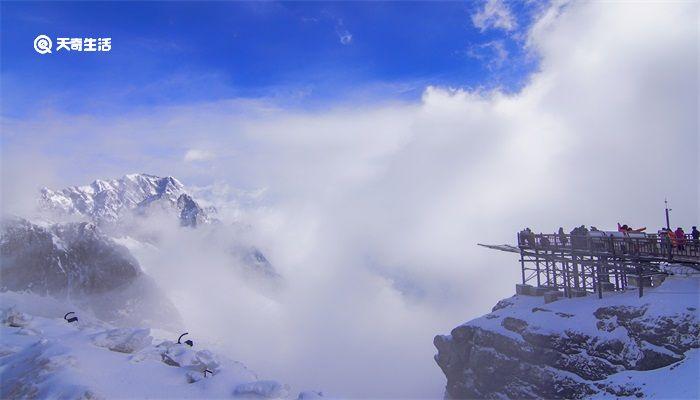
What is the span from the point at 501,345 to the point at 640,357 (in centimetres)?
1032

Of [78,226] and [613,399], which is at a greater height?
[78,226]

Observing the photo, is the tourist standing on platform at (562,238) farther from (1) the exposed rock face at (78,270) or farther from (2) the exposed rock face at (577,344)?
(1) the exposed rock face at (78,270)

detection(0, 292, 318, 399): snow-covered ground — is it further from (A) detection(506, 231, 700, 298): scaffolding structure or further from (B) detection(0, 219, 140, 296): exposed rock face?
(B) detection(0, 219, 140, 296): exposed rock face

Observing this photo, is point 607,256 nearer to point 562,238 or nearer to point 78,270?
point 562,238

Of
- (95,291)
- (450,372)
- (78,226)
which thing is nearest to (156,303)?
(95,291)

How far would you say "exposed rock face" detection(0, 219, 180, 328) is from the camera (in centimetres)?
A: 14875

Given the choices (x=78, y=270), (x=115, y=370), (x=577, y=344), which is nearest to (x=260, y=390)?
(x=115, y=370)

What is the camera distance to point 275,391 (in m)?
18.4

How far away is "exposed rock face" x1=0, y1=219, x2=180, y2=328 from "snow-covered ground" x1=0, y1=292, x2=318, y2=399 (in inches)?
6147

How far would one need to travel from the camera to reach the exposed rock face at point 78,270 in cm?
14875

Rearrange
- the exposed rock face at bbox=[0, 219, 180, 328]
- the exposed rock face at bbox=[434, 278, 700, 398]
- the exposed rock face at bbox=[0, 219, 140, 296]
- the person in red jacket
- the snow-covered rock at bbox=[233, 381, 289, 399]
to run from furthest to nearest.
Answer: the exposed rock face at bbox=[0, 219, 180, 328] < the exposed rock face at bbox=[0, 219, 140, 296] < the person in red jacket < the exposed rock face at bbox=[434, 278, 700, 398] < the snow-covered rock at bbox=[233, 381, 289, 399]

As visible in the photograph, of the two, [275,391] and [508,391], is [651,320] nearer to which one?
[508,391]

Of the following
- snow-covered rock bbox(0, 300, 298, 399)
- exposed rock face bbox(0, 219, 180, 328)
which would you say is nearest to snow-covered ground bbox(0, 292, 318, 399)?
snow-covered rock bbox(0, 300, 298, 399)

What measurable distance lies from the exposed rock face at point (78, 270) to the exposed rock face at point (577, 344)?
160053 millimetres
